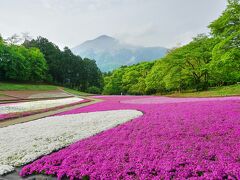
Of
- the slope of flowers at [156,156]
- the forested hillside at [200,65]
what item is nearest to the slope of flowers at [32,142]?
the slope of flowers at [156,156]

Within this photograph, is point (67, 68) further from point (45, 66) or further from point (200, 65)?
point (200, 65)

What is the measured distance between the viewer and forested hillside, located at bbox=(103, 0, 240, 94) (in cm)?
2064

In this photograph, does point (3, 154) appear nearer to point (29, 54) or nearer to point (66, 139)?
point (66, 139)

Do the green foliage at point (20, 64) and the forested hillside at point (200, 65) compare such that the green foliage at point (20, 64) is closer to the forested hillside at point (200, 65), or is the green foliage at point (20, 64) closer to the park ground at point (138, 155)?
the forested hillside at point (200, 65)

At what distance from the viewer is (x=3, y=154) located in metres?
7.03

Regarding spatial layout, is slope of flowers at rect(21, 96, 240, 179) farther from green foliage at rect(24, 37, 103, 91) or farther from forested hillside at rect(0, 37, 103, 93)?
green foliage at rect(24, 37, 103, 91)

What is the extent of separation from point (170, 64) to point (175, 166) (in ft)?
119

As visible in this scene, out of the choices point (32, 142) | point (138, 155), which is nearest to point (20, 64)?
point (32, 142)

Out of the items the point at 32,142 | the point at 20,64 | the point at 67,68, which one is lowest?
the point at 32,142

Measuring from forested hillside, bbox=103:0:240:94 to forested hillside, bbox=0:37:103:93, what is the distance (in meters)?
13.6

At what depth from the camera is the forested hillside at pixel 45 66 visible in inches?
2113

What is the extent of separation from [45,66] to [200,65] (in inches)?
1979

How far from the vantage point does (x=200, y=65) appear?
3762 centimetres

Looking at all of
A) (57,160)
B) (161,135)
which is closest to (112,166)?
(57,160)
